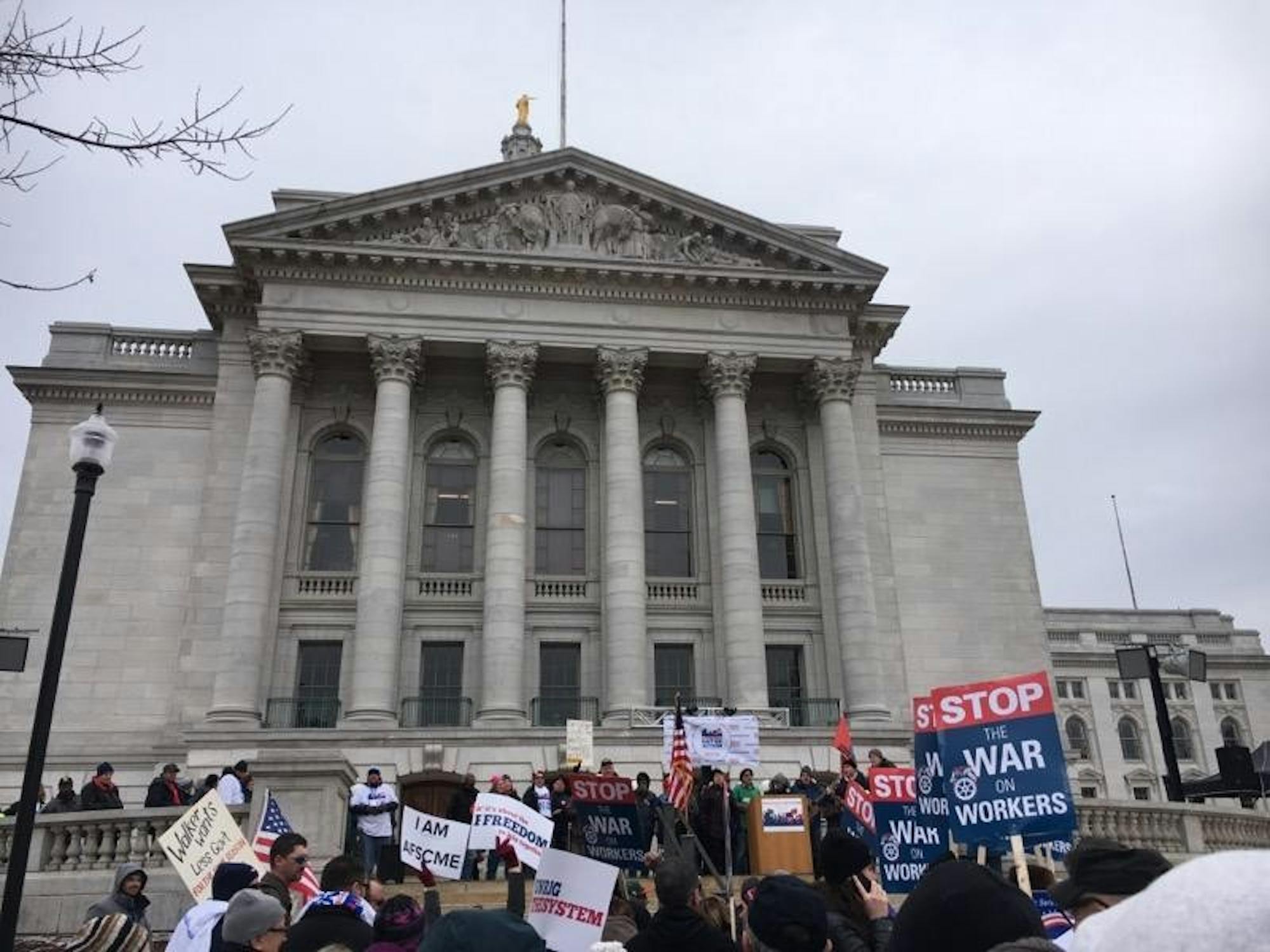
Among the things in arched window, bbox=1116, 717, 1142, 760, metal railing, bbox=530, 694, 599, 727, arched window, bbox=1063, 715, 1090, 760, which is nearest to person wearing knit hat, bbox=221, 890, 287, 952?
metal railing, bbox=530, 694, 599, 727

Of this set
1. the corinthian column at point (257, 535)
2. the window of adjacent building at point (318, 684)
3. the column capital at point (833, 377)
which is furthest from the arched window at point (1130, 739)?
the corinthian column at point (257, 535)

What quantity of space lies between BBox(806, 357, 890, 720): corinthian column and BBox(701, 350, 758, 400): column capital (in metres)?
2.36

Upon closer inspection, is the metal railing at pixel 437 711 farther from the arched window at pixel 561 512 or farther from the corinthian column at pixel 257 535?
the arched window at pixel 561 512

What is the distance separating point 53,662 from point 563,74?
37.6m

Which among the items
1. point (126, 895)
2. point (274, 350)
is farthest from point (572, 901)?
point (274, 350)

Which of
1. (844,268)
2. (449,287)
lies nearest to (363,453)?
(449,287)

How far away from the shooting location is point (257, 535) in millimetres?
30391

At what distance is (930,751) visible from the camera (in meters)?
11.1

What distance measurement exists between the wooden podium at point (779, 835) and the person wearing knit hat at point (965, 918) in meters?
16.6

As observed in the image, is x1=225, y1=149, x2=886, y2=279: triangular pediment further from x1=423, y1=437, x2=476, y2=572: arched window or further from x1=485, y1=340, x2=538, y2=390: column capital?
x1=423, y1=437, x2=476, y2=572: arched window

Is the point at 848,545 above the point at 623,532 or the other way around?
the other way around

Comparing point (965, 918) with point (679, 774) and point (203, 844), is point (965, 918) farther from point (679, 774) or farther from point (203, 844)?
point (679, 774)

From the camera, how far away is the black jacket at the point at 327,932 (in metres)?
6.04

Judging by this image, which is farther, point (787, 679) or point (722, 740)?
point (787, 679)
